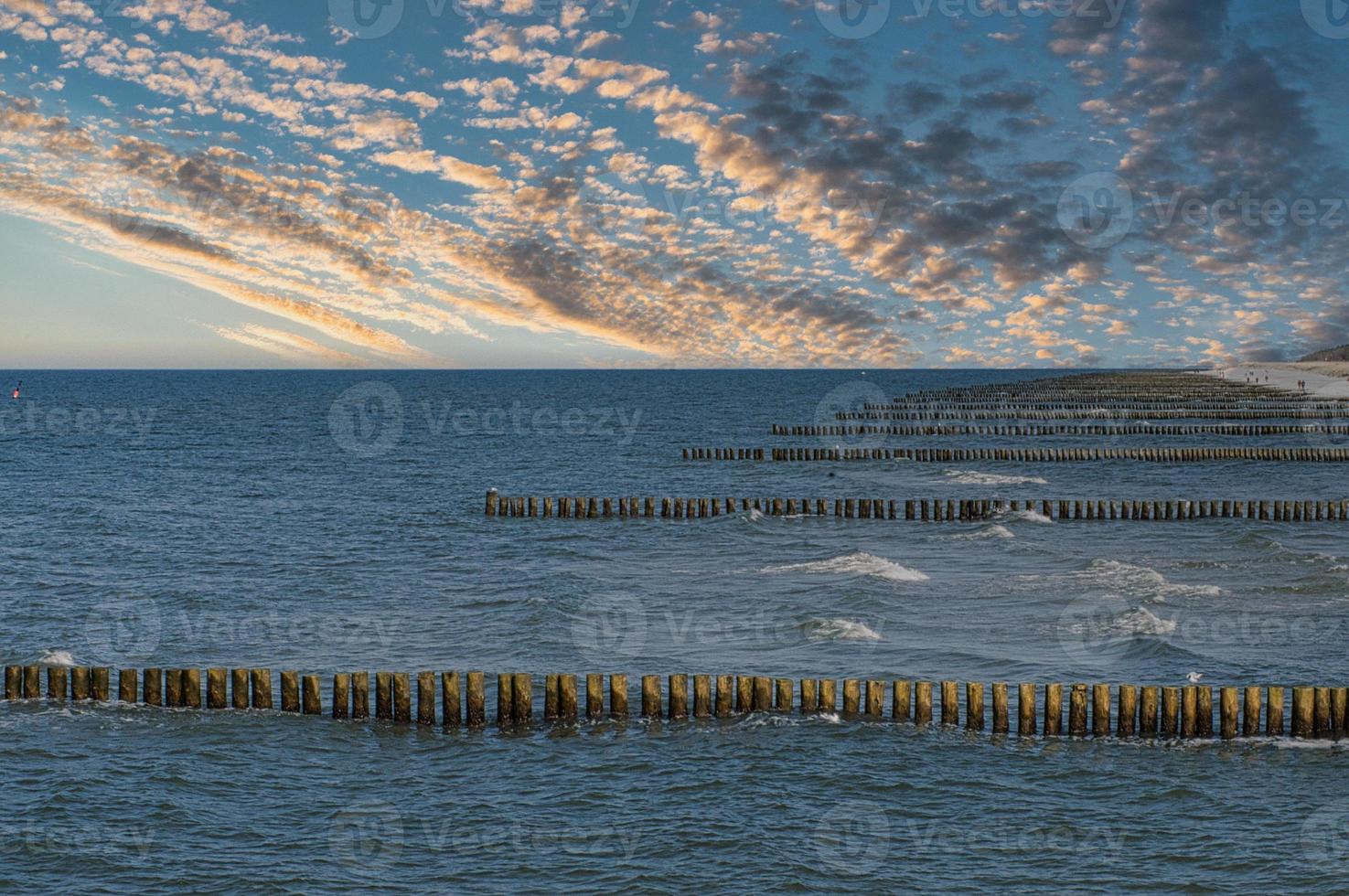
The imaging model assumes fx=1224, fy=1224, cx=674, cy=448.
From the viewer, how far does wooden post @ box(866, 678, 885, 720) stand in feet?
79.7

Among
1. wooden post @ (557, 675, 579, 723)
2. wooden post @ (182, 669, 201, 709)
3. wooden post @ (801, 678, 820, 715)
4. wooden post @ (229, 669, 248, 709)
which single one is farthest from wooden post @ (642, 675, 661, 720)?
wooden post @ (182, 669, 201, 709)

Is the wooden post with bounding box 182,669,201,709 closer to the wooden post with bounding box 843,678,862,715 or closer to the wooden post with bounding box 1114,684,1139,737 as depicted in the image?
the wooden post with bounding box 843,678,862,715

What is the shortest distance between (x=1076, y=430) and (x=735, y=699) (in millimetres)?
90047

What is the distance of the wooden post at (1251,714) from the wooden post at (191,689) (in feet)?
67.9

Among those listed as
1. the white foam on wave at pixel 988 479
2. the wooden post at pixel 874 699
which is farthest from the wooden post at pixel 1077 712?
the white foam on wave at pixel 988 479

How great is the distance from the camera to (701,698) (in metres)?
24.5

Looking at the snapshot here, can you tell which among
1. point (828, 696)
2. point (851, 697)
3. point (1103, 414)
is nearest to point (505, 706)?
point (828, 696)

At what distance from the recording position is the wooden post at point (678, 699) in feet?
80.0

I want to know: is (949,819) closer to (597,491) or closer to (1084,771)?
(1084,771)

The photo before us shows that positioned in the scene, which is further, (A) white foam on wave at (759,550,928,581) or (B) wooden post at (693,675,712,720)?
(A) white foam on wave at (759,550,928,581)

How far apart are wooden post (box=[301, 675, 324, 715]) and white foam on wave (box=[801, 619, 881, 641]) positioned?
40.9 feet

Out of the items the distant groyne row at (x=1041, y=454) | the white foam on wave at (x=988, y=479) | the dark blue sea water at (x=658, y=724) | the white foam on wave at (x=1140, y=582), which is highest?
the distant groyne row at (x=1041, y=454)

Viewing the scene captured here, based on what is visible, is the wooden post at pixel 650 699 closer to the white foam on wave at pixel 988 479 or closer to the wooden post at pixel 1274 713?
the wooden post at pixel 1274 713

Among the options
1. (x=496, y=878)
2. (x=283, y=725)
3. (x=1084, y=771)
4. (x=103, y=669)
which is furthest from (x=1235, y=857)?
(x=103, y=669)
